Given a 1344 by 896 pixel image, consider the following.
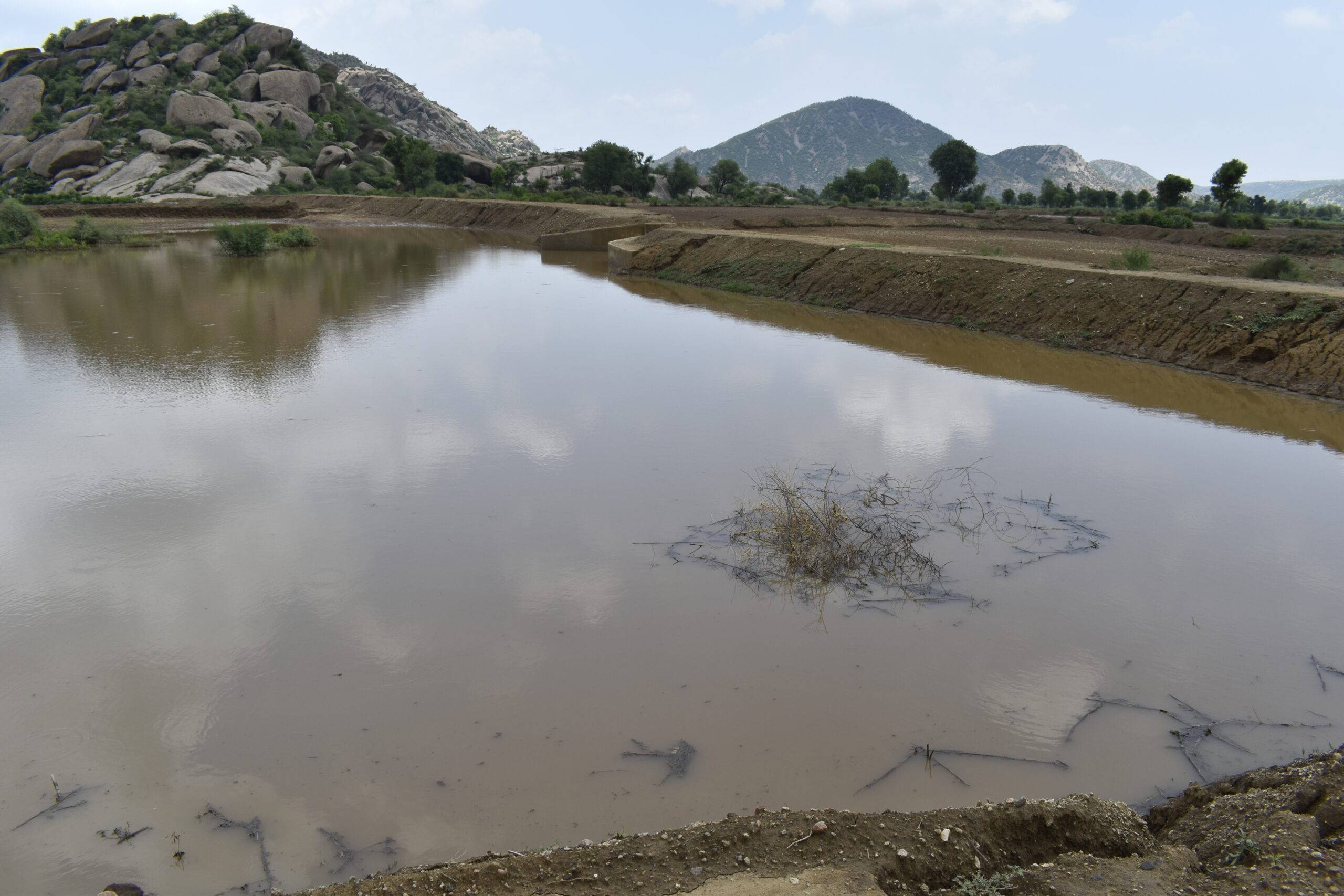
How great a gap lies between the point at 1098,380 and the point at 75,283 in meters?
22.9

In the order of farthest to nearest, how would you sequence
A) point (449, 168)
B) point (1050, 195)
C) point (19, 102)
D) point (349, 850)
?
point (449, 168) < point (19, 102) < point (1050, 195) < point (349, 850)

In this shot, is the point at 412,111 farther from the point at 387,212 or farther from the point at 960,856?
the point at 960,856

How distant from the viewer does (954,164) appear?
62.9m

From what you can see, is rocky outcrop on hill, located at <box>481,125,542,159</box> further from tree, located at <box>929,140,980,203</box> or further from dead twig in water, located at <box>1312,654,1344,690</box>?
dead twig in water, located at <box>1312,654,1344,690</box>

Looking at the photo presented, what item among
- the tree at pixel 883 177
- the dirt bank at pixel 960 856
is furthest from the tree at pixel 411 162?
the dirt bank at pixel 960 856

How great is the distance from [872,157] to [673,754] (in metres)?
197

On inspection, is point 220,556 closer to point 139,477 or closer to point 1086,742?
point 139,477

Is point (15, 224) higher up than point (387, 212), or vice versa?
point (387, 212)

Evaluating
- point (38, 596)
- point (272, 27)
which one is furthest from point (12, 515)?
point (272, 27)

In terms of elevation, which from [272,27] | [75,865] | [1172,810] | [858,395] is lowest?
[75,865]

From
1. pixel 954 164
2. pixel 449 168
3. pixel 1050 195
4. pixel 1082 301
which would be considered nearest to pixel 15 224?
pixel 1082 301

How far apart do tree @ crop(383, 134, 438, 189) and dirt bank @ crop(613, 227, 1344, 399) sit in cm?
4662

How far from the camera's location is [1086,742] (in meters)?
4.31

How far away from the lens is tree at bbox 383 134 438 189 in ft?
203
